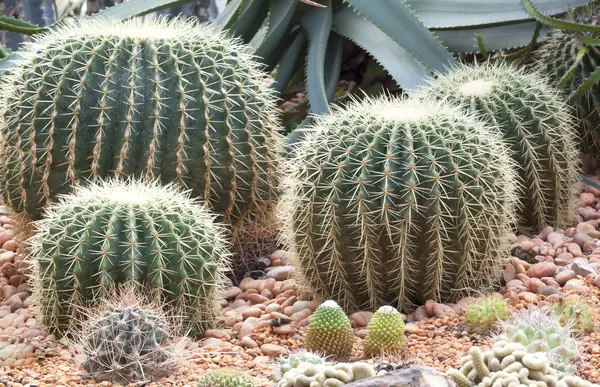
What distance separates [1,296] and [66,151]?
31.8 inches

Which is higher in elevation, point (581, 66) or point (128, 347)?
point (581, 66)

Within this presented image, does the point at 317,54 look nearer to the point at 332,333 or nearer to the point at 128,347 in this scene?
the point at 332,333

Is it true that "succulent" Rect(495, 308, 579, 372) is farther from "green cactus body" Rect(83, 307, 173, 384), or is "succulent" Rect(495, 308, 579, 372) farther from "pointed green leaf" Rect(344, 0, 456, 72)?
"pointed green leaf" Rect(344, 0, 456, 72)

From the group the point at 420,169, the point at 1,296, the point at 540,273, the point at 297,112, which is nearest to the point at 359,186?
the point at 420,169

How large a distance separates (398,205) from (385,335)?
577 mm

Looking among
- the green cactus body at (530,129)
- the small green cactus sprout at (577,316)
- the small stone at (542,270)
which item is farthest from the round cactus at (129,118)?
the small green cactus sprout at (577,316)

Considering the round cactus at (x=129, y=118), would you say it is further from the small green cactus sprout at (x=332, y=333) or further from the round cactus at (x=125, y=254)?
the small green cactus sprout at (x=332, y=333)

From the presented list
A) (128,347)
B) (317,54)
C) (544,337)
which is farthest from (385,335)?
(317,54)

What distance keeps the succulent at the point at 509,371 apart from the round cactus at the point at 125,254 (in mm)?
1220

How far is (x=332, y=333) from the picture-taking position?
3.46 metres

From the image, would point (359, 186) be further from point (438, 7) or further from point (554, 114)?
point (438, 7)

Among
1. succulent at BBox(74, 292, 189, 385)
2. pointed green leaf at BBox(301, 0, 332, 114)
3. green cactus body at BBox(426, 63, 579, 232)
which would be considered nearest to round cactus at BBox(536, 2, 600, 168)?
green cactus body at BBox(426, 63, 579, 232)

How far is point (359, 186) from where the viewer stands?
3789 millimetres

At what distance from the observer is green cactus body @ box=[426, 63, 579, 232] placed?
4.63m
